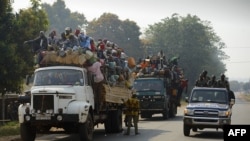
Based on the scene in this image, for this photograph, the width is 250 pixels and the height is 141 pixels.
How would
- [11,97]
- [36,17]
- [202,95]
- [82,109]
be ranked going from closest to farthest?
[82,109]
[202,95]
[36,17]
[11,97]

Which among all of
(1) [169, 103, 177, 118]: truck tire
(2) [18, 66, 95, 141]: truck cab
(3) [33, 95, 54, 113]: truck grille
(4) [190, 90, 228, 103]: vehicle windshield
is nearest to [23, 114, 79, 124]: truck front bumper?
(2) [18, 66, 95, 141]: truck cab

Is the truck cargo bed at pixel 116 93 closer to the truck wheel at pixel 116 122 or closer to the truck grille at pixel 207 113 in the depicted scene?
the truck wheel at pixel 116 122

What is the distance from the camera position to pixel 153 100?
27078mm

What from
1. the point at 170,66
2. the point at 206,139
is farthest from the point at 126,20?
the point at 206,139

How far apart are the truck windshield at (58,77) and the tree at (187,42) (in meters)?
61.4

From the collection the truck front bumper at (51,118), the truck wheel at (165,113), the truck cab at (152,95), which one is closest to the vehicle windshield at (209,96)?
the truck front bumper at (51,118)

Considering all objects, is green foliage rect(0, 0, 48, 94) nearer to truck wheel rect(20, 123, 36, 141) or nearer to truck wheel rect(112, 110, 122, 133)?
truck wheel rect(112, 110, 122, 133)

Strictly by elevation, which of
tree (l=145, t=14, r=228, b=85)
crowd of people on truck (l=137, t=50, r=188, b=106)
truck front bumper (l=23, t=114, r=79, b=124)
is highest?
tree (l=145, t=14, r=228, b=85)

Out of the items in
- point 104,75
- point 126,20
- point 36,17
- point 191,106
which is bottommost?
point 191,106

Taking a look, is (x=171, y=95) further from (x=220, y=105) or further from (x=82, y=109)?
(x=82, y=109)

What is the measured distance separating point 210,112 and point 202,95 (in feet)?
4.40

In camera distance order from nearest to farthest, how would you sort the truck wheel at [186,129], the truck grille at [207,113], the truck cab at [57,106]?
the truck cab at [57,106], the truck grille at [207,113], the truck wheel at [186,129]

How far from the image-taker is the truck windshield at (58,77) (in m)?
15.8

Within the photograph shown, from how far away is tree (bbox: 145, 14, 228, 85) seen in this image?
78.9 metres
